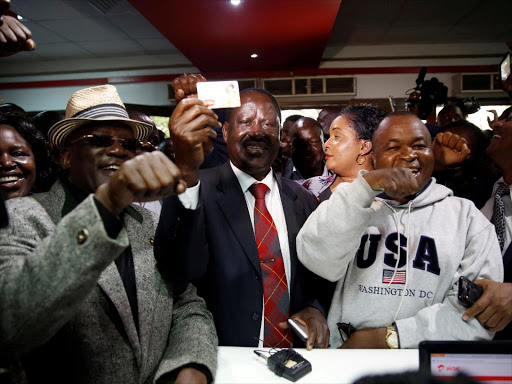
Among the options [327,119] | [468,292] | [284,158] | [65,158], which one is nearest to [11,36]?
[65,158]

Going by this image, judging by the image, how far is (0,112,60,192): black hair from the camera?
174 cm

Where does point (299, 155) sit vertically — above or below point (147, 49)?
below

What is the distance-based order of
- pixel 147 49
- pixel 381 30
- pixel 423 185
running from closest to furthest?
pixel 423 185, pixel 381 30, pixel 147 49

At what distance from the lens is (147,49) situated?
7398mm

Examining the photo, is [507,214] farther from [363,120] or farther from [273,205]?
[273,205]

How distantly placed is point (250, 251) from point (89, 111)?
84 cm

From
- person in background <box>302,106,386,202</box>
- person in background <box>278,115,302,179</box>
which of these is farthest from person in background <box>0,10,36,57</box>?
person in background <box>278,115,302,179</box>

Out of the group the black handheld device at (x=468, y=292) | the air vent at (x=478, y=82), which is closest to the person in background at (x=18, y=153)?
the black handheld device at (x=468, y=292)

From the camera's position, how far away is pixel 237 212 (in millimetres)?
1563

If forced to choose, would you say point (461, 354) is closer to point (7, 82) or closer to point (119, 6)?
point (119, 6)

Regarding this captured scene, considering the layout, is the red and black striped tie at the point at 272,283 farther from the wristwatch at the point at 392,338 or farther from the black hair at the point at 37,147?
the black hair at the point at 37,147

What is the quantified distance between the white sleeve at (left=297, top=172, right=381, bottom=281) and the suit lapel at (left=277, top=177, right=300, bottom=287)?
0.18 metres

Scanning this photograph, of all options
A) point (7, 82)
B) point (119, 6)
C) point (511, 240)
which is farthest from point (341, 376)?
point (7, 82)

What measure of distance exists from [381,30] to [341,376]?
6.90 m
